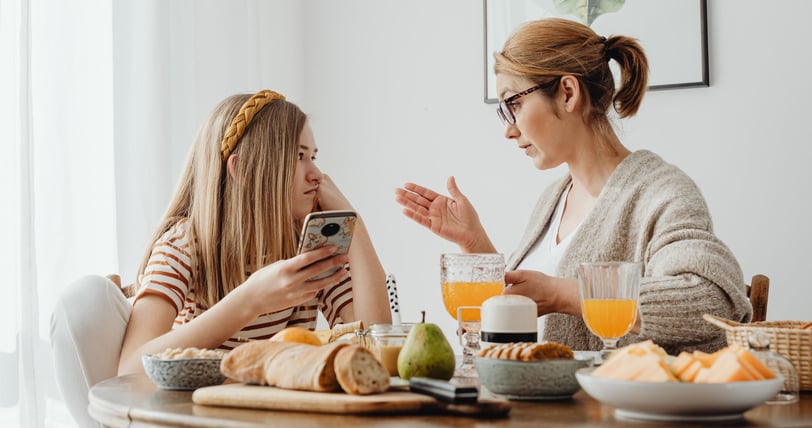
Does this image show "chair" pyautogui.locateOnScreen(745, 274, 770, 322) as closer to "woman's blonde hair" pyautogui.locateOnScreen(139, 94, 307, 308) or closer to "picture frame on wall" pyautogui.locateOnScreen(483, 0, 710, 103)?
"picture frame on wall" pyautogui.locateOnScreen(483, 0, 710, 103)

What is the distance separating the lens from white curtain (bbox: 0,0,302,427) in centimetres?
216

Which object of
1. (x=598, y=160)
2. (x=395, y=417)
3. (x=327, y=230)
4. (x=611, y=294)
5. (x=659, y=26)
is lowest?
(x=395, y=417)

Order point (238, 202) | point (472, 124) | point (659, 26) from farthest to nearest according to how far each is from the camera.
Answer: point (472, 124), point (659, 26), point (238, 202)

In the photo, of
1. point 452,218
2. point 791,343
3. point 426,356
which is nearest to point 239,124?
point 452,218

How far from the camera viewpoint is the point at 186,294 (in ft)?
6.05

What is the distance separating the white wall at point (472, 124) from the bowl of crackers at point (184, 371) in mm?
1519

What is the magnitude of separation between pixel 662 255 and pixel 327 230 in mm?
678

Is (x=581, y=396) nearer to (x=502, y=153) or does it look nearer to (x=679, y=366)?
(x=679, y=366)

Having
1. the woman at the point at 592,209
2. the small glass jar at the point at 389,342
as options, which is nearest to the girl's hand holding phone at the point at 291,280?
the small glass jar at the point at 389,342

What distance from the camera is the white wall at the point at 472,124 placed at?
268 cm

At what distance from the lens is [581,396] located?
1085 mm

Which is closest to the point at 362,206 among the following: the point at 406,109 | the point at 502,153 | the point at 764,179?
the point at 406,109

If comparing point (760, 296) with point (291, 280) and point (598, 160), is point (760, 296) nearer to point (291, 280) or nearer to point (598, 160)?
point (598, 160)

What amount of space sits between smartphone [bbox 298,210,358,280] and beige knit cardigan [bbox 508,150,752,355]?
0.56 m
